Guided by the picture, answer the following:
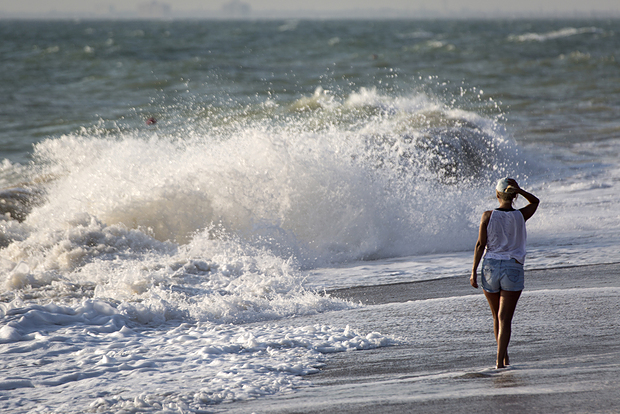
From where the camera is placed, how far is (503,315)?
3.55m

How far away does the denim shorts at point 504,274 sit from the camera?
3.52 meters

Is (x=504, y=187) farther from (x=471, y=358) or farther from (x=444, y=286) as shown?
(x=444, y=286)

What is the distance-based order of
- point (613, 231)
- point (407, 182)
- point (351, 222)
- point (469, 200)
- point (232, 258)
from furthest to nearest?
point (469, 200) < point (407, 182) < point (351, 222) < point (613, 231) < point (232, 258)

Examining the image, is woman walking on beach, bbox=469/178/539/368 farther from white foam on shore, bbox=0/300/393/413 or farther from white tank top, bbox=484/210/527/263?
white foam on shore, bbox=0/300/393/413

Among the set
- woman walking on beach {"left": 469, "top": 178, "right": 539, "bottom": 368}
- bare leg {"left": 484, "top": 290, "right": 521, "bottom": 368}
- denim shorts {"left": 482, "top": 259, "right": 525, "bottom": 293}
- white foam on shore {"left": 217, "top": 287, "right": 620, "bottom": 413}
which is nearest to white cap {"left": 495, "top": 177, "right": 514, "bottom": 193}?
woman walking on beach {"left": 469, "top": 178, "right": 539, "bottom": 368}

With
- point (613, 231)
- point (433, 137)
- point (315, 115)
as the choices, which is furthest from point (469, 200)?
point (315, 115)

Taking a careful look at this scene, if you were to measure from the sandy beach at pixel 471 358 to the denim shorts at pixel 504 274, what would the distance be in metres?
0.54

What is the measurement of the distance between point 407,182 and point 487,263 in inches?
203

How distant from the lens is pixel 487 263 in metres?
3.59

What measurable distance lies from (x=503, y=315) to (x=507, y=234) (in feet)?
1.62

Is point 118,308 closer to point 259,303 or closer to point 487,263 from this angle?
point 259,303

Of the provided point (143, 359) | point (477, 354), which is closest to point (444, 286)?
point (477, 354)

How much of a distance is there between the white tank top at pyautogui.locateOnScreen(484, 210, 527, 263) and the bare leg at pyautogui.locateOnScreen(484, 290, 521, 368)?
233mm

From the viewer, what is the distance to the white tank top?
3529 mm
